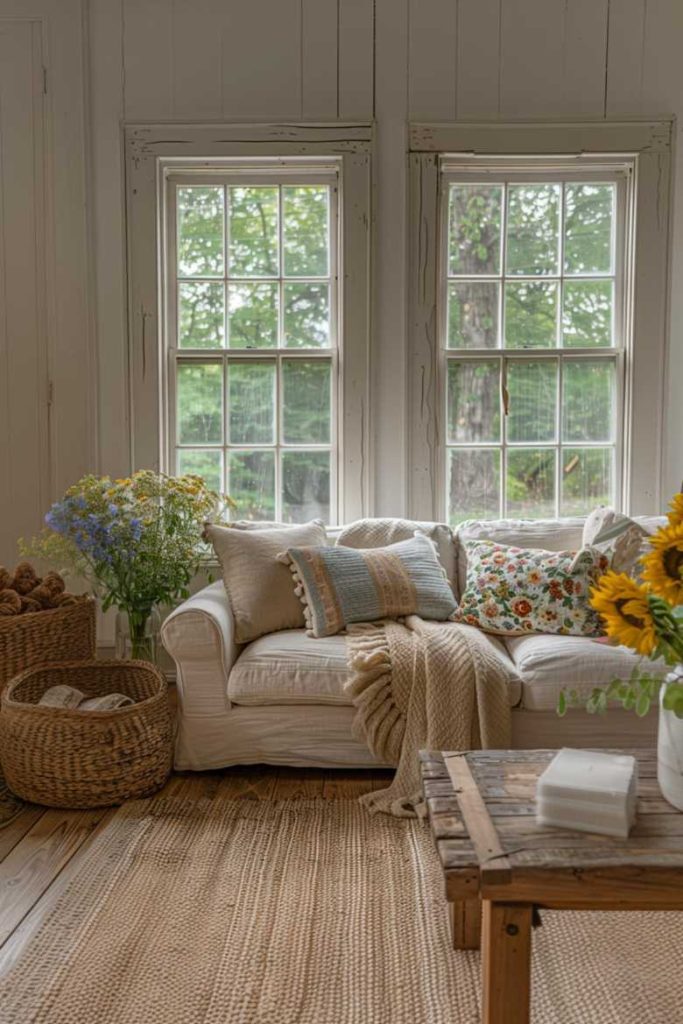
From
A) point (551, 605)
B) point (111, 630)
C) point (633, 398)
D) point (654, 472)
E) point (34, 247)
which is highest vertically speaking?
point (34, 247)

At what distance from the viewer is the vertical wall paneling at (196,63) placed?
13.0 feet

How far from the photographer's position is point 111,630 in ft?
13.6

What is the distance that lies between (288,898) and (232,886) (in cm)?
17

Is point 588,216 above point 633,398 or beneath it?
above

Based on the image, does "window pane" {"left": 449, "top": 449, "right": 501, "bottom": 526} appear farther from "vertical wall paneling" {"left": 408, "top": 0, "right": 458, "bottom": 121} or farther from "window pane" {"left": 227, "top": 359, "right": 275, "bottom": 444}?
"vertical wall paneling" {"left": 408, "top": 0, "right": 458, "bottom": 121}

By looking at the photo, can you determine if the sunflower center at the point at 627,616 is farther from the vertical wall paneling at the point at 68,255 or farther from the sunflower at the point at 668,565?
the vertical wall paneling at the point at 68,255

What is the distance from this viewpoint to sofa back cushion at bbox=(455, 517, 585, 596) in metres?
3.67

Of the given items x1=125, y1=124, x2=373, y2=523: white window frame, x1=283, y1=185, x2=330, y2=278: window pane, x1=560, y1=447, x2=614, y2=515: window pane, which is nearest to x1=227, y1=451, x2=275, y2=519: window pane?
x1=125, y1=124, x2=373, y2=523: white window frame

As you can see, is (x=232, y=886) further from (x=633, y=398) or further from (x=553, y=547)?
(x=633, y=398)

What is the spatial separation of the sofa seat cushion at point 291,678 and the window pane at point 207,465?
127 cm

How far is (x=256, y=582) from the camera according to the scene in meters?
3.40

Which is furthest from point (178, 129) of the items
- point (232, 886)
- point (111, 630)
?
point (232, 886)

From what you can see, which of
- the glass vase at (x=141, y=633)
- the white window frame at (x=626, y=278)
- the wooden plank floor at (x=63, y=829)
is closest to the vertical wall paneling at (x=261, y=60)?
the white window frame at (x=626, y=278)

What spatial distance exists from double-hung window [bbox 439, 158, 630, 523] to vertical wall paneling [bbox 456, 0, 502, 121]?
0.24 metres
